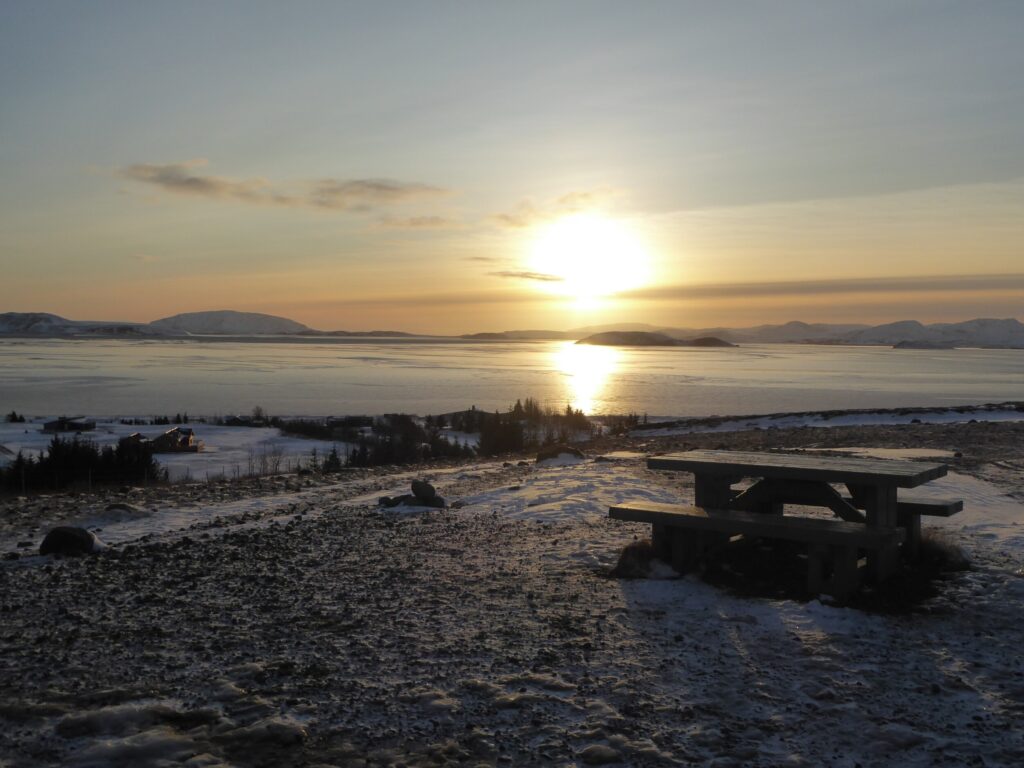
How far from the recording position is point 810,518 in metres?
6.40

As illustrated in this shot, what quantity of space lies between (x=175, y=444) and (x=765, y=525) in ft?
66.2

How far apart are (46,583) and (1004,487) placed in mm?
10652

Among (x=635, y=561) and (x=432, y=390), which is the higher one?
(x=635, y=561)

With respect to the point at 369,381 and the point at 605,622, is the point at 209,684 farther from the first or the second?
the point at 369,381

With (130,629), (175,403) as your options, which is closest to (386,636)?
(130,629)

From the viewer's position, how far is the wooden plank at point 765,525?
5.88 metres

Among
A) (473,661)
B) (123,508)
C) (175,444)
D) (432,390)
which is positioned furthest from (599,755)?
(432,390)

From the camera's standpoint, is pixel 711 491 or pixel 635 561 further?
pixel 711 491

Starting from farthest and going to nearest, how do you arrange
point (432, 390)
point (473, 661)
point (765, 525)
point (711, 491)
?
point (432, 390), point (711, 491), point (765, 525), point (473, 661)

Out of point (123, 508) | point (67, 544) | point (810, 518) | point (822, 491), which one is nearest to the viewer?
point (810, 518)

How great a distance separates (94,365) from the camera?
7750 cm

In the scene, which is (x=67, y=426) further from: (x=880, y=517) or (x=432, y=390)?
(x=432, y=390)

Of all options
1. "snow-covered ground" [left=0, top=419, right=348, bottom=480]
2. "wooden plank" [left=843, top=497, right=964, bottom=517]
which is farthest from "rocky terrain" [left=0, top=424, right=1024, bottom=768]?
"snow-covered ground" [left=0, top=419, right=348, bottom=480]

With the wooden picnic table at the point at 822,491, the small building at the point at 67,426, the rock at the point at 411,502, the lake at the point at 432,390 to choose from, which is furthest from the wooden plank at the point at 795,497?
the lake at the point at 432,390
